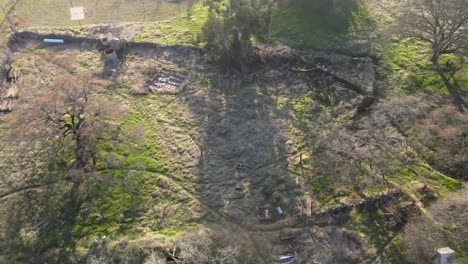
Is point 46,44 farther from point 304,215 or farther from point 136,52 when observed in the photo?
point 304,215

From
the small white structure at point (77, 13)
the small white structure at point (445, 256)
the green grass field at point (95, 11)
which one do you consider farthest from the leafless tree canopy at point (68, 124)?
the small white structure at point (445, 256)

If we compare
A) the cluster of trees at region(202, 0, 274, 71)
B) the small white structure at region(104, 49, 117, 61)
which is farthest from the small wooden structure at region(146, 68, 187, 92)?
the small white structure at region(104, 49, 117, 61)

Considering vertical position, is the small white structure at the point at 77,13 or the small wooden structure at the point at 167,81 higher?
the small white structure at the point at 77,13

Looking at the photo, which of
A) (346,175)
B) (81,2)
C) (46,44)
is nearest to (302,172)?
(346,175)

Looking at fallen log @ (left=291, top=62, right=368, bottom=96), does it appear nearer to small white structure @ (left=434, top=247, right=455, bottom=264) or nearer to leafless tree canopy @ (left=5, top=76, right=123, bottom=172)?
small white structure @ (left=434, top=247, right=455, bottom=264)

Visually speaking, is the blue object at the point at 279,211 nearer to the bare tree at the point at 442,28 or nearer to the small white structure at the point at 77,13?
the bare tree at the point at 442,28

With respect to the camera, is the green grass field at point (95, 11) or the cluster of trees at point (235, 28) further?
the green grass field at point (95, 11)

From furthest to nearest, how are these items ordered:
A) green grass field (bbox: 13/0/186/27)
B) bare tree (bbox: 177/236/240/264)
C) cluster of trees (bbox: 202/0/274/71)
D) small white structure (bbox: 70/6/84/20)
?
small white structure (bbox: 70/6/84/20) → green grass field (bbox: 13/0/186/27) → cluster of trees (bbox: 202/0/274/71) → bare tree (bbox: 177/236/240/264)
